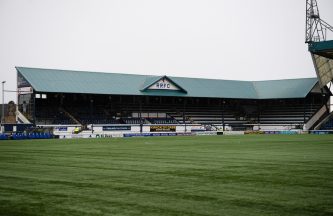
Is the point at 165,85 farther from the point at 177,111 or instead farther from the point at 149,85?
the point at 177,111

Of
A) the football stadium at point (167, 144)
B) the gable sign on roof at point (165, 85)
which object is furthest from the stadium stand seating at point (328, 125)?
the gable sign on roof at point (165, 85)

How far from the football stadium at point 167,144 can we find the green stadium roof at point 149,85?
10.3 inches

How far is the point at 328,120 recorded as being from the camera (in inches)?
3265

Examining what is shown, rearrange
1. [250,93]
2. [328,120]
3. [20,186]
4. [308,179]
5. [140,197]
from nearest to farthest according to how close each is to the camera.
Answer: [140,197], [20,186], [308,179], [328,120], [250,93]

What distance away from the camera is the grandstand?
72.4 metres

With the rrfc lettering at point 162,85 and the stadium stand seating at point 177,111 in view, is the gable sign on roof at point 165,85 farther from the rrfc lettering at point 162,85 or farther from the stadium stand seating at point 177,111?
the stadium stand seating at point 177,111

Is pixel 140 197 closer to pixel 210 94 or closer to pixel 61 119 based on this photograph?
pixel 61 119

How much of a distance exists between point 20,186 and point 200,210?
5.72m

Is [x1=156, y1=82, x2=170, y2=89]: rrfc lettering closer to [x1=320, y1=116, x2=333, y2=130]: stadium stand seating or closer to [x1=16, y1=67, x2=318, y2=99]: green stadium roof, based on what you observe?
[x1=16, y1=67, x2=318, y2=99]: green stadium roof

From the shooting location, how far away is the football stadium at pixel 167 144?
11125 mm

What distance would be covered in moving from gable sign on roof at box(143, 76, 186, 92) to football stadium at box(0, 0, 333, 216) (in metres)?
0.20

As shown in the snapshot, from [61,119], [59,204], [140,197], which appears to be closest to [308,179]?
[140,197]

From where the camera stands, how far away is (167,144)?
132ft

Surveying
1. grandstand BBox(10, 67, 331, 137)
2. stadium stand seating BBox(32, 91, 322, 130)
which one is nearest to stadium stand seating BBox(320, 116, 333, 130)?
grandstand BBox(10, 67, 331, 137)
